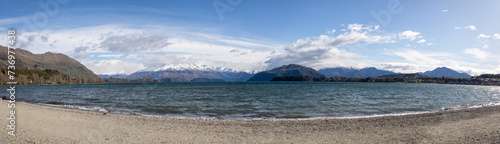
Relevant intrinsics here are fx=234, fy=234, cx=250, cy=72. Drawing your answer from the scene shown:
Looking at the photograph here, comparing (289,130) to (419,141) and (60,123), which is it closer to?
(419,141)

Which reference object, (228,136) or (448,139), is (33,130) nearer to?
(228,136)

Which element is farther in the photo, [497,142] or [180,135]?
[180,135]

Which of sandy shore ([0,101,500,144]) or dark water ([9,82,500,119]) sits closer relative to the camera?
sandy shore ([0,101,500,144])

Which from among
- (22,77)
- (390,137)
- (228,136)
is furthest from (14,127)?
(22,77)

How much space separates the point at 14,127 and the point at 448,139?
81.5ft

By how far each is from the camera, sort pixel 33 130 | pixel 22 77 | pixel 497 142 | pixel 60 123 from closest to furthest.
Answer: pixel 497 142 < pixel 33 130 < pixel 60 123 < pixel 22 77

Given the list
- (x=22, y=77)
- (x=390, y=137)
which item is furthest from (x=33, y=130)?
(x=22, y=77)

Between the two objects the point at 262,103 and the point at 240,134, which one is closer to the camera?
the point at 240,134

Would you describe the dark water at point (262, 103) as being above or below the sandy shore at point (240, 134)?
below

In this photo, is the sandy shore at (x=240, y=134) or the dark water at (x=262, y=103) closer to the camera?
the sandy shore at (x=240, y=134)

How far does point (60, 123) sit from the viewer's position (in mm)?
16922

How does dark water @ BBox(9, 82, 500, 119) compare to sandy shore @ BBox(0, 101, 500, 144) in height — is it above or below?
below

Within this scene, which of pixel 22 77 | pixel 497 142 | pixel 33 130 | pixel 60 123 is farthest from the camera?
pixel 22 77

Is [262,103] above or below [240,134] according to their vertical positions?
below
